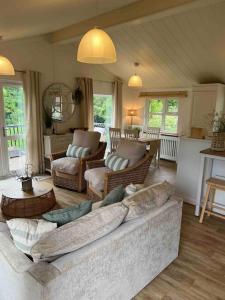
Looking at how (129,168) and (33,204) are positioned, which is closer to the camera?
(33,204)

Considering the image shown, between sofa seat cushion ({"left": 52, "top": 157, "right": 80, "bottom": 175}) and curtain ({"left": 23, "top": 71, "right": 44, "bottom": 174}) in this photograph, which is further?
curtain ({"left": 23, "top": 71, "right": 44, "bottom": 174})

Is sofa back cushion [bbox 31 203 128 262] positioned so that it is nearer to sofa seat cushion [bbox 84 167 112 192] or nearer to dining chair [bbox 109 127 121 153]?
sofa seat cushion [bbox 84 167 112 192]

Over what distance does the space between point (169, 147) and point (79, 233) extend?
510cm

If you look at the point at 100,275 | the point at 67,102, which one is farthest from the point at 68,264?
the point at 67,102

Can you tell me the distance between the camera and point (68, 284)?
1.26 metres

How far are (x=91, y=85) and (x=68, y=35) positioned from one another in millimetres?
1495

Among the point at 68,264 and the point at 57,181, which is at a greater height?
the point at 68,264

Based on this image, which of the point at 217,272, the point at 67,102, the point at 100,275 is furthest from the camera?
the point at 67,102

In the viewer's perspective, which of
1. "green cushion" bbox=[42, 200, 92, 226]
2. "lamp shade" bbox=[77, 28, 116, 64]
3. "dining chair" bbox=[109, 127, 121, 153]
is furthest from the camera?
"dining chair" bbox=[109, 127, 121, 153]

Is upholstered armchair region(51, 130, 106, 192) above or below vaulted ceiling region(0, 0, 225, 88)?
below

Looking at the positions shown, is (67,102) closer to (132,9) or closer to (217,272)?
(132,9)

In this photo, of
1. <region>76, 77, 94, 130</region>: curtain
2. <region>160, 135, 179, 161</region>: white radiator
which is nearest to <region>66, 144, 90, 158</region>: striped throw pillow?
<region>76, 77, 94, 130</region>: curtain

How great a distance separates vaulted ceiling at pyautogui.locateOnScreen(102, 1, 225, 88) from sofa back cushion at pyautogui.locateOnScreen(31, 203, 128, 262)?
3110mm

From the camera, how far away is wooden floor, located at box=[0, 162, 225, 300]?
1909 mm
